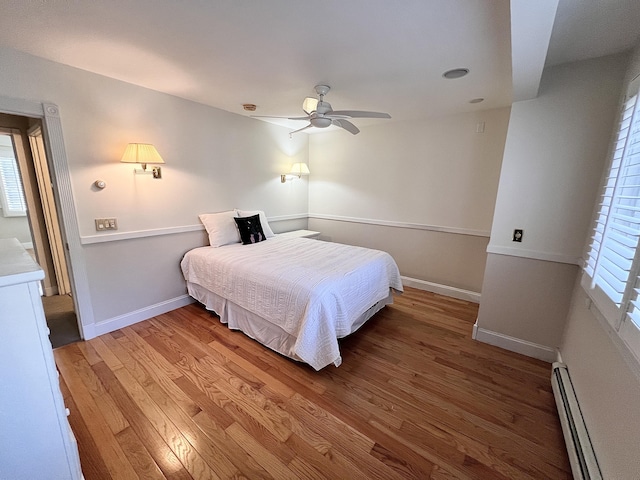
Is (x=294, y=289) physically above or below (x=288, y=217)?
below

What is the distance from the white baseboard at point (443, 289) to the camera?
3277 mm

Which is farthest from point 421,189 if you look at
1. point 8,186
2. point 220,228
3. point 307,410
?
point 8,186

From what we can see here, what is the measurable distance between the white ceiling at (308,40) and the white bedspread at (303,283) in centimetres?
166

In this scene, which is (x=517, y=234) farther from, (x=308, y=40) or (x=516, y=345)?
(x=308, y=40)

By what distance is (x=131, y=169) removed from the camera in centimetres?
250

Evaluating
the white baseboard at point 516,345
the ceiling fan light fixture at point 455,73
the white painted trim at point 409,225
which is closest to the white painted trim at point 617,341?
the white baseboard at point 516,345

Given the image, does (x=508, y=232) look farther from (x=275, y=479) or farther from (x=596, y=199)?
(x=275, y=479)

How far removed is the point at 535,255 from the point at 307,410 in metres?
2.18

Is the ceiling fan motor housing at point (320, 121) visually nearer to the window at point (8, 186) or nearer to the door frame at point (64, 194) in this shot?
the door frame at point (64, 194)

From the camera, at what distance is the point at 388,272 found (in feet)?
9.21

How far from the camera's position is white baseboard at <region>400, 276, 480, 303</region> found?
3.28 meters

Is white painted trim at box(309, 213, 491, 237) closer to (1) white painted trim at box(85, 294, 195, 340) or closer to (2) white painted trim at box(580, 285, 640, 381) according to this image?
(2) white painted trim at box(580, 285, 640, 381)

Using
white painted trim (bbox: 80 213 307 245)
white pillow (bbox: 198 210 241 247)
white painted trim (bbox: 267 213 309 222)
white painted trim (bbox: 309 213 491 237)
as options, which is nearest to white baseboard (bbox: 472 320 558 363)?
white painted trim (bbox: 309 213 491 237)

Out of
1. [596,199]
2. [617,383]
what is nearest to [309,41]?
[596,199]
